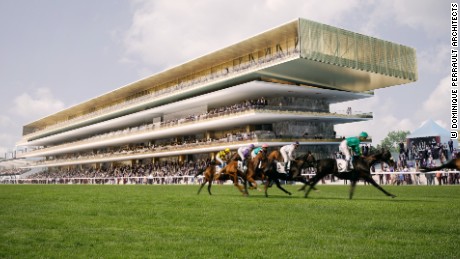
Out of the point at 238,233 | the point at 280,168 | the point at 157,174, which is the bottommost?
the point at 238,233

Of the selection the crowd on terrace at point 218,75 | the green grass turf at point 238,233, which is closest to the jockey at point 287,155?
the green grass turf at point 238,233

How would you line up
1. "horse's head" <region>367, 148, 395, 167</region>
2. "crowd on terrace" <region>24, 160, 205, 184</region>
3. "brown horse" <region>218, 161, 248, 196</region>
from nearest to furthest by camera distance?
1. "horse's head" <region>367, 148, 395, 167</region>
2. "brown horse" <region>218, 161, 248, 196</region>
3. "crowd on terrace" <region>24, 160, 205, 184</region>

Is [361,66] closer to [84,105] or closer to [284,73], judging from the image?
[284,73]

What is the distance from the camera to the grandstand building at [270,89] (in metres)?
35.2

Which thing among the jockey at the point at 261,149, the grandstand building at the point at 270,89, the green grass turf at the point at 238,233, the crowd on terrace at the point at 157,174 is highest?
the grandstand building at the point at 270,89

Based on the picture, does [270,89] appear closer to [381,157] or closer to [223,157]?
[223,157]

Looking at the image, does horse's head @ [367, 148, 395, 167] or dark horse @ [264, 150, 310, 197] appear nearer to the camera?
horse's head @ [367, 148, 395, 167]

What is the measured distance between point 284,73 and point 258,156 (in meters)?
24.6

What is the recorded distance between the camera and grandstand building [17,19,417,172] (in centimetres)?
3525

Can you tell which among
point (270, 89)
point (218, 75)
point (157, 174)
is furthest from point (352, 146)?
point (157, 174)

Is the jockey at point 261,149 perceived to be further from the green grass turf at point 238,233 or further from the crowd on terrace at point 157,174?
the crowd on terrace at point 157,174

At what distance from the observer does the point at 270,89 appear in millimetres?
36812

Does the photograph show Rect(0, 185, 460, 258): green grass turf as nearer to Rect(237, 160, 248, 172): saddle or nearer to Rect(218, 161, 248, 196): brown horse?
Rect(218, 161, 248, 196): brown horse

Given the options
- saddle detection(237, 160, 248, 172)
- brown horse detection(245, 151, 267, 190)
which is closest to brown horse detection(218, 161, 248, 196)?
saddle detection(237, 160, 248, 172)
